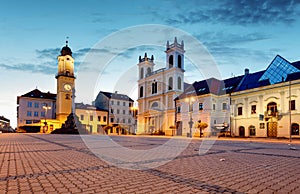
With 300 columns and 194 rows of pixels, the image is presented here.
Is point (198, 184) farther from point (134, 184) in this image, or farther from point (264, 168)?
point (264, 168)

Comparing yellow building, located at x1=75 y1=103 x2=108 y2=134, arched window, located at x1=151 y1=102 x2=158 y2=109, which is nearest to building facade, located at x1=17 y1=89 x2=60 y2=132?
yellow building, located at x1=75 y1=103 x2=108 y2=134

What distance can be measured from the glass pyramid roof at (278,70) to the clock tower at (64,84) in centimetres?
4690

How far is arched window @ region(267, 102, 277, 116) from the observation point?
111 ft

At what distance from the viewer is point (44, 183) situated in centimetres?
498

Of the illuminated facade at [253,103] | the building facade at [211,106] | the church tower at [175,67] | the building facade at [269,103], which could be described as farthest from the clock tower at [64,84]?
the building facade at [269,103]

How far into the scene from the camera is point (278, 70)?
36.3 meters

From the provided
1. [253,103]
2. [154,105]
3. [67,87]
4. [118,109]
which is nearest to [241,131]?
[253,103]

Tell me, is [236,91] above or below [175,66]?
below

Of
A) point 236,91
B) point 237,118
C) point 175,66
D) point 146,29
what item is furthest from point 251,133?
point 146,29

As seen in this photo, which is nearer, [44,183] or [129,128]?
[44,183]

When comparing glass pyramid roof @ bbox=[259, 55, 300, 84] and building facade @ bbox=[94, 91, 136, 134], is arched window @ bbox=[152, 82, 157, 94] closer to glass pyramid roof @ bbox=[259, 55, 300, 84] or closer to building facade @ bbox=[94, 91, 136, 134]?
building facade @ bbox=[94, 91, 136, 134]

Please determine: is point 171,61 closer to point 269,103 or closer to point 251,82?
point 251,82

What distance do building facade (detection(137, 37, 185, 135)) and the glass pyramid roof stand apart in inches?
851

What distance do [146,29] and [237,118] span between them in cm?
3239
